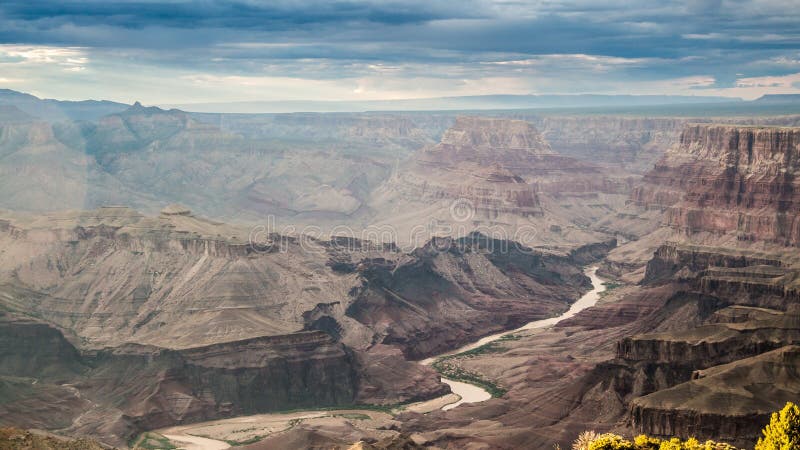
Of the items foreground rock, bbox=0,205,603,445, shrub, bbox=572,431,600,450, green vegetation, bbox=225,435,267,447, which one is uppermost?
shrub, bbox=572,431,600,450

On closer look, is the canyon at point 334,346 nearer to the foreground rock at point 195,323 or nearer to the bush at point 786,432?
the foreground rock at point 195,323

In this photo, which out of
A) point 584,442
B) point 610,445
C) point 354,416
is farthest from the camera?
point 354,416

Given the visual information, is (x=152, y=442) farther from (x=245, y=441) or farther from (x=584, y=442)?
(x=584, y=442)

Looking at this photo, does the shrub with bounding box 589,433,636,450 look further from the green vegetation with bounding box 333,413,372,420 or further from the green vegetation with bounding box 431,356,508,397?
the green vegetation with bounding box 431,356,508,397

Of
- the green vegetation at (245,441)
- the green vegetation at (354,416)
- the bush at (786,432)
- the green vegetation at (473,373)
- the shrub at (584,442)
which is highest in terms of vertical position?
the bush at (786,432)

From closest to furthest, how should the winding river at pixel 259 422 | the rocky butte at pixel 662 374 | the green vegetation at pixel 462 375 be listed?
the rocky butte at pixel 662 374
the winding river at pixel 259 422
the green vegetation at pixel 462 375

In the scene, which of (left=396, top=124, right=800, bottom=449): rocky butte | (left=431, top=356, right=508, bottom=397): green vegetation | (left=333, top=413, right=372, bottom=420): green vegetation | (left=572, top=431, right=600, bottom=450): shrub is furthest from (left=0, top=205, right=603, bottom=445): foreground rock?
(left=572, top=431, right=600, bottom=450): shrub

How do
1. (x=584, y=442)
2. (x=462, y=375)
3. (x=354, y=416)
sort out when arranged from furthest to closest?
(x=462, y=375) → (x=354, y=416) → (x=584, y=442)

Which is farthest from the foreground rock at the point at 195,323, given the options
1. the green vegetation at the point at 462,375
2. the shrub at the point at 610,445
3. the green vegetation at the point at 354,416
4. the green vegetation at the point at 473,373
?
the shrub at the point at 610,445

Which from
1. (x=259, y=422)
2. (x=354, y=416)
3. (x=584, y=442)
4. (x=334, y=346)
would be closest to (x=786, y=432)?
(x=584, y=442)

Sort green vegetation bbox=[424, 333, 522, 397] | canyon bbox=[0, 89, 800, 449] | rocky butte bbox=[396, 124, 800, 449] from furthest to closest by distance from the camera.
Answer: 1. green vegetation bbox=[424, 333, 522, 397]
2. canyon bbox=[0, 89, 800, 449]
3. rocky butte bbox=[396, 124, 800, 449]

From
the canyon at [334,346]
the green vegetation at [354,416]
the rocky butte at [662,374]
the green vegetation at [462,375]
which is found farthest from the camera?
the green vegetation at [462,375]
